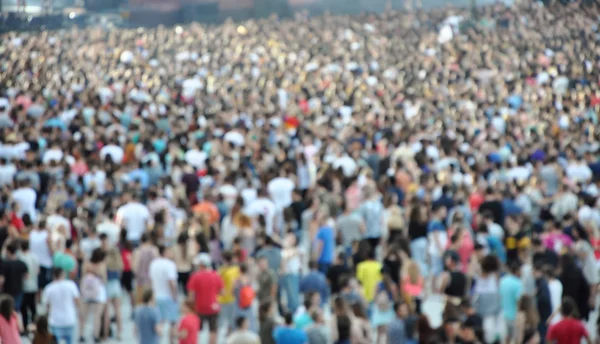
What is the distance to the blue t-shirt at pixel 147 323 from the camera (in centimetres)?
1302

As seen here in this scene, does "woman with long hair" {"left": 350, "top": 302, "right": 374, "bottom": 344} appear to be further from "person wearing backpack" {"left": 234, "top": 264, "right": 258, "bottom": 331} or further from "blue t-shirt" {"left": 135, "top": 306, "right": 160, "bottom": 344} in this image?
"blue t-shirt" {"left": 135, "top": 306, "right": 160, "bottom": 344}

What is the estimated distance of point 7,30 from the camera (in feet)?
151

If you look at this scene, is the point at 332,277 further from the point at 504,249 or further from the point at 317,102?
the point at 317,102

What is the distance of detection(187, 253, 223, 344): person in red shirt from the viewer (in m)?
14.0

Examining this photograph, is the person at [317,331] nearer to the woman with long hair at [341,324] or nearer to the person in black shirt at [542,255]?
the woman with long hair at [341,324]

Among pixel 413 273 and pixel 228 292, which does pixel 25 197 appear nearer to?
pixel 228 292

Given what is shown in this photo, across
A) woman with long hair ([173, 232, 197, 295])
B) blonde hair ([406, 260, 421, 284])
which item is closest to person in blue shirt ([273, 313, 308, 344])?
blonde hair ([406, 260, 421, 284])

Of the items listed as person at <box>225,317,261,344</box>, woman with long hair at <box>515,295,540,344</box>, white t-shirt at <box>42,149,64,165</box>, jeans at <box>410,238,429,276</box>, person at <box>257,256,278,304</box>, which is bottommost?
jeans at <box>410,238,429,276</box>

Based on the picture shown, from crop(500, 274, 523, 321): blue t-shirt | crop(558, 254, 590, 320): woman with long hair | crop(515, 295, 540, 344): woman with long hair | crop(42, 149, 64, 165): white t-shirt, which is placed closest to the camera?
crop(515, 295, 540, 344): woman with long hair

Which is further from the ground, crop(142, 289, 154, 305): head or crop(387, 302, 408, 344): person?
crop(142, 289, 154, 305): head

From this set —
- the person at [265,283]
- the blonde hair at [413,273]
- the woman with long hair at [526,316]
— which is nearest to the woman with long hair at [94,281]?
the person at [265,283]

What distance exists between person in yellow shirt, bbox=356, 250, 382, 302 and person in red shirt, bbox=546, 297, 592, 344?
264 cm

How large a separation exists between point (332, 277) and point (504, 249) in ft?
8.93

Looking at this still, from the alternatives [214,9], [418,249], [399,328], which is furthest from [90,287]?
[214,9]
